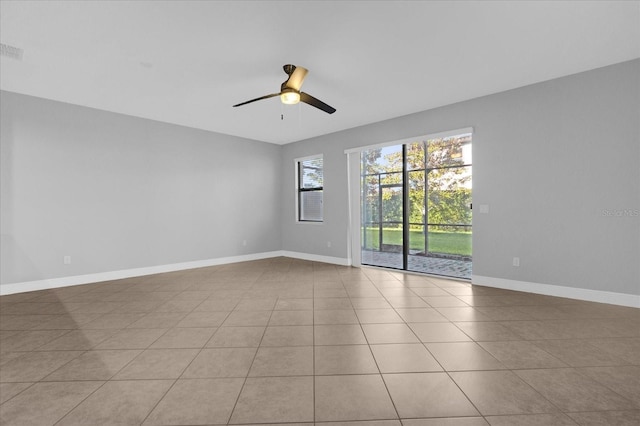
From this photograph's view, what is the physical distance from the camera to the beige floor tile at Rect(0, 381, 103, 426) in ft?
5.18

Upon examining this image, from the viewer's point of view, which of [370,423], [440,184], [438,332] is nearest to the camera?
[370,423]

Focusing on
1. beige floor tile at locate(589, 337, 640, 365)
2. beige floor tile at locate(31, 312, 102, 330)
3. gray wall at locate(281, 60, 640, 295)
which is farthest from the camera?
gray wall at locate(281, 60, 640, 295)

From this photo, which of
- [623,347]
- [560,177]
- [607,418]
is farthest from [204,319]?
[560,177]

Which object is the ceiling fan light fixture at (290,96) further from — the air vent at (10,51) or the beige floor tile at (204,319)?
the air vent at (10,51)

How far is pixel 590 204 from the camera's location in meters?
3.55

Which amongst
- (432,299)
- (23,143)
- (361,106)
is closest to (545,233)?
(432,299)

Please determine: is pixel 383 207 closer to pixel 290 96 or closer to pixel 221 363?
pixel 290 96

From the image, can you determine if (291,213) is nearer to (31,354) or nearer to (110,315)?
(110,315)

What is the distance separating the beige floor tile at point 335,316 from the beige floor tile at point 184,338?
1035 mm

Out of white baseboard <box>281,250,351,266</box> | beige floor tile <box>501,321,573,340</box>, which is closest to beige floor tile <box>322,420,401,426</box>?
beige floor tile <box>501,321,573,340</box>

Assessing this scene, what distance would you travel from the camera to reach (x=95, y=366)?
84.0 inches

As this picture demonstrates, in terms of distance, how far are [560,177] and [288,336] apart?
3.85 m

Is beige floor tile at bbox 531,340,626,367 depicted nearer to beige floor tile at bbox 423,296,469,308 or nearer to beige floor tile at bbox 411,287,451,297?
beige floor tile at bbox 423,296,469,308

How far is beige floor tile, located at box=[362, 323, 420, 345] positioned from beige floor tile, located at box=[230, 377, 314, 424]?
834 millimetres
